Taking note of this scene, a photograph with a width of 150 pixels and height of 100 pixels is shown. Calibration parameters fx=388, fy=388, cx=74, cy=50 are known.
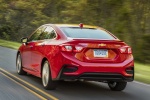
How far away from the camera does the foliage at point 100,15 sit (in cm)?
2278

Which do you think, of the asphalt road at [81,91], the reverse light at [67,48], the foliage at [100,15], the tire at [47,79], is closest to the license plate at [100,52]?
the reverse light at [67,48]

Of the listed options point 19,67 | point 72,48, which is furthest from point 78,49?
point 19,67

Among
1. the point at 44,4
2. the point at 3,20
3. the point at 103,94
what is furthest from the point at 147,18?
the point at 3,20

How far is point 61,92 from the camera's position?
8625 mm

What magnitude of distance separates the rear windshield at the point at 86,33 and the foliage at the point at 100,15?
10.5 metres

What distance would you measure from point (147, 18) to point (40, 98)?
54.6 ft

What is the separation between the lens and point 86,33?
907cm

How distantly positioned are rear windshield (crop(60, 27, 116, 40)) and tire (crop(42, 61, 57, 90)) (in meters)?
0.89

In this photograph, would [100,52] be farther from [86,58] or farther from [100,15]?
[100,15]

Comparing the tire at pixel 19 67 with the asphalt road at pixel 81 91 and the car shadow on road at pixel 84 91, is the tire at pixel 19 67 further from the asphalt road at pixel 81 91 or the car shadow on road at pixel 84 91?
the car shadow on road at pixel 84 91

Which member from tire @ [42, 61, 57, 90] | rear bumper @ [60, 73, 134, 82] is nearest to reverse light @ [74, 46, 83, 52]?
rear bumper @ [60, 73, 134, 82]

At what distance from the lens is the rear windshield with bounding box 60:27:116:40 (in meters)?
8.87

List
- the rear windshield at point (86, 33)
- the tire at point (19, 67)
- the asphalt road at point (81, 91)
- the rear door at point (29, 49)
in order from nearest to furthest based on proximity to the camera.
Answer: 1. the asphalt road at point (81, 91)
2. the rear windshield at point (86, 33)
3. the rear door at point (29, 49)
4. the tire at point (19, 67)

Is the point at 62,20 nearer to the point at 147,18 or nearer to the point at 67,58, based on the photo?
the point at 147,18
